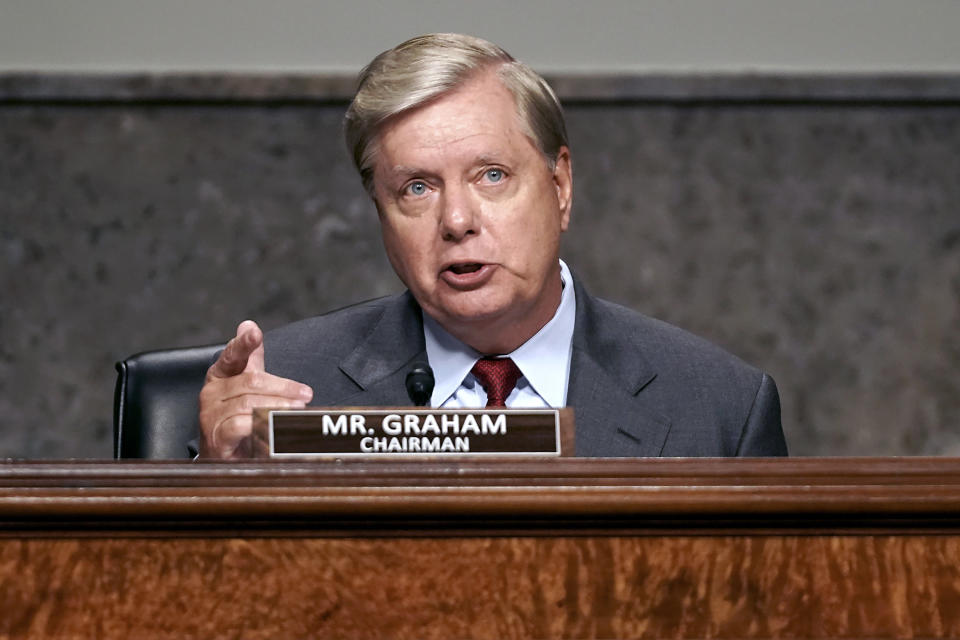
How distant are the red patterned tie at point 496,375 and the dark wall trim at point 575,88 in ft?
4.49

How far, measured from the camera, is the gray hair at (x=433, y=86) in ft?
6.14

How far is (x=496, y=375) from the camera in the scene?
1869 millimetres

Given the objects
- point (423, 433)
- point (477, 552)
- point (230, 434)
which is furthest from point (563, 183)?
point (477, 552)

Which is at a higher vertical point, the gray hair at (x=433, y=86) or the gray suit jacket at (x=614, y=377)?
the gray hair at (x=433, y=86)

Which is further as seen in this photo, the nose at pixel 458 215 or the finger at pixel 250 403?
the nose at pixel 458 215

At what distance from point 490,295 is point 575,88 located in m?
1.42

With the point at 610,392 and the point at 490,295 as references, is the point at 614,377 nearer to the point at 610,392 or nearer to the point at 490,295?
the point at 610,392

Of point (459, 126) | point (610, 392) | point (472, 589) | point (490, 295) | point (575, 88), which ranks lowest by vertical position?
point (472, 589)

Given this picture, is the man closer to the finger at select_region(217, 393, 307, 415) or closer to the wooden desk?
the finger at select_region(217, 393, 307, 415)

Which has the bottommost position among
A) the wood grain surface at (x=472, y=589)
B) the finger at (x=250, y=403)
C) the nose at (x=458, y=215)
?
the wood grain surface at (x=472, y=589)

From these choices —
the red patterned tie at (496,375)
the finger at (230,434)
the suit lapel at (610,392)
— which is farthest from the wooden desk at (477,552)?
the red patterned tie at (496,375)

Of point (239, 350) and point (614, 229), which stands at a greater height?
point (614, 229)

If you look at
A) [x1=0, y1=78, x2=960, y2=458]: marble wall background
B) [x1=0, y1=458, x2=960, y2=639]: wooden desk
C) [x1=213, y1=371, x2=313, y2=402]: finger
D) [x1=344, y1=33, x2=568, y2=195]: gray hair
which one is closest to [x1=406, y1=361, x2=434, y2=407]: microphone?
[x1=213, y1=371, x2=313, y2=402]: finger

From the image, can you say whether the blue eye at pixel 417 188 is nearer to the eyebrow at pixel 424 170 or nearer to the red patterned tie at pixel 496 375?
the eyebrow at pixel 424 170
